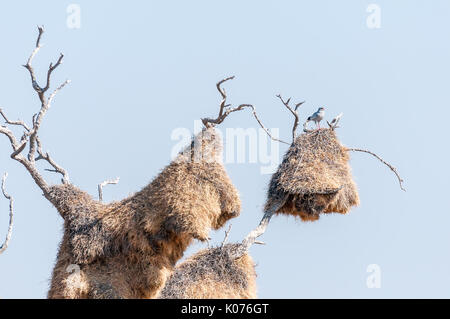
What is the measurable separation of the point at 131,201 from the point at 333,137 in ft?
16.5

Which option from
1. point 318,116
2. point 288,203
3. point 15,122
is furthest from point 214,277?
point 318,116

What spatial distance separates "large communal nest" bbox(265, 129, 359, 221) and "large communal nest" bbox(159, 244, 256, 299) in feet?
4.47

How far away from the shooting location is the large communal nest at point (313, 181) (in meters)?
19.2

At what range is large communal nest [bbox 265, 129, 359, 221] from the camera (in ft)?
63.0

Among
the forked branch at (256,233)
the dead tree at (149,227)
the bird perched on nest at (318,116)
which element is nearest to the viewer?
the dead tree at (149,227)

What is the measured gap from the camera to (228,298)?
59.5 feet

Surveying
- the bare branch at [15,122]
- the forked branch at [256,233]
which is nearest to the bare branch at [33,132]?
the bare branch at [15,122]

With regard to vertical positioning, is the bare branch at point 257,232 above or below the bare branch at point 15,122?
below

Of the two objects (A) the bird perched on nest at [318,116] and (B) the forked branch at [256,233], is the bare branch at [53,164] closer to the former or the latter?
(B) the forked branch at [256,233]

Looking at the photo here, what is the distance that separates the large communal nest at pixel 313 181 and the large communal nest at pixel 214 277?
1.36m

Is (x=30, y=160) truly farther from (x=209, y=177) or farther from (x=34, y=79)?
(x=209, y=177)

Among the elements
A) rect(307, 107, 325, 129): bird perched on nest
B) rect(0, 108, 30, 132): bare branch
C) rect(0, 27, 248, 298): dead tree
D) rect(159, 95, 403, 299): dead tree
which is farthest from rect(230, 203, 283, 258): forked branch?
rect(0, 108, 30, 132): bare branch
